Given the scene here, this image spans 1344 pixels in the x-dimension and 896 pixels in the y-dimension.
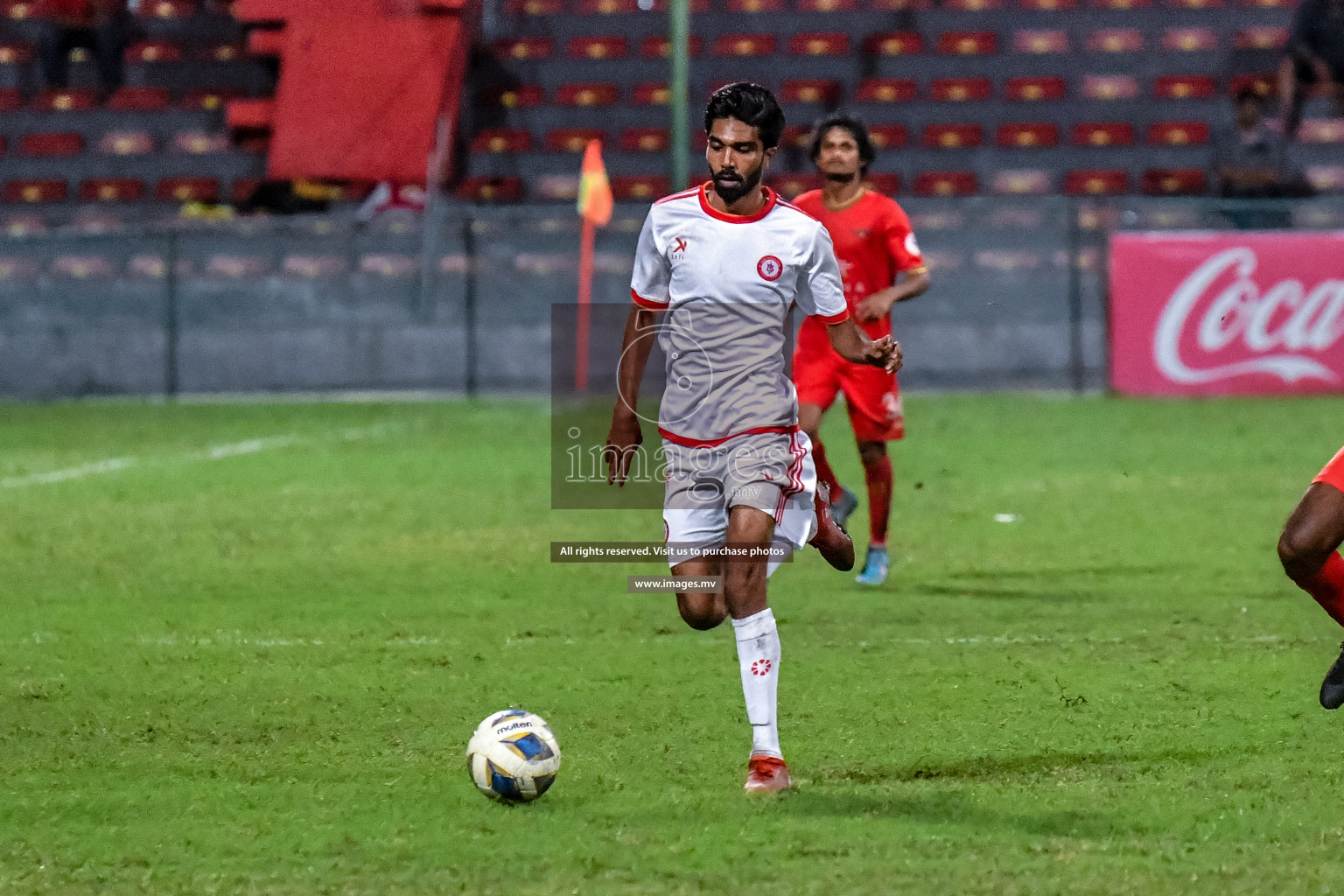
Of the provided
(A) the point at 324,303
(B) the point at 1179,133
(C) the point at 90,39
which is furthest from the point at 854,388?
(C) the point at 90,39

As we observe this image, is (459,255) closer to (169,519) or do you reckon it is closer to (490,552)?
(169,519)

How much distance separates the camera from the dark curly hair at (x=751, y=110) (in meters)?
5.59

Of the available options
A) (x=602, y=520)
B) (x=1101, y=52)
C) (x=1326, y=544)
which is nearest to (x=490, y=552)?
(x=602, y=520)

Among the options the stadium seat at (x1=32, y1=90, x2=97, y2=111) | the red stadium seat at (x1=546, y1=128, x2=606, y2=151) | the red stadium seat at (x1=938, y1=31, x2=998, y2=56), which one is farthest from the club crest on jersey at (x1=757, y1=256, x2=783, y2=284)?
the stadium seat at (x1=32, y1=90, x2=97, y2=111)

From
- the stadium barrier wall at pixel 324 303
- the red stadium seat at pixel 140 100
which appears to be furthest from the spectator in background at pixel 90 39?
the stadium barrier wall at pixel 324 303

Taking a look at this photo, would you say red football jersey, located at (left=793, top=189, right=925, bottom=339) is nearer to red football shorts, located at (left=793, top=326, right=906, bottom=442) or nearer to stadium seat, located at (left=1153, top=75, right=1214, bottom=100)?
red football shorts, located at (left=793, top=326, right=906, bottom=442)

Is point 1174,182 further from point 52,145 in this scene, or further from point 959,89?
point 52,145

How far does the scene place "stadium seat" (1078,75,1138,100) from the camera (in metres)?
25.3

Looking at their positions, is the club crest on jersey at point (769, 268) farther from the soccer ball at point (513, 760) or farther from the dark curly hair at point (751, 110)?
the soccer ball at point (513, 760)

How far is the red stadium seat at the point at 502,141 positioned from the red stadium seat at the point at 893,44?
4379mm

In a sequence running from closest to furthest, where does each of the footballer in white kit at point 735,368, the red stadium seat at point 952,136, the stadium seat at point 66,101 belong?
the footballer in white kit at point 735,368
the red stadium seat at point 952,136
the stadium seat at point 66,101

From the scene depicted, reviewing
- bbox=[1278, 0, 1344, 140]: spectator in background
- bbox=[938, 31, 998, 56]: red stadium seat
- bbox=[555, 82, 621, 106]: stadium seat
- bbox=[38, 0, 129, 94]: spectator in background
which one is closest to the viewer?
bbox=[1278, 0, 1344, 140]: spectator in background

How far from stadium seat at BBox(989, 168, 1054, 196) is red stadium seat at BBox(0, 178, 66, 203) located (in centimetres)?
1155

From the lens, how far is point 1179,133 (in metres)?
24.7
